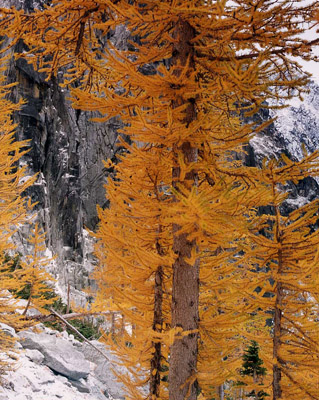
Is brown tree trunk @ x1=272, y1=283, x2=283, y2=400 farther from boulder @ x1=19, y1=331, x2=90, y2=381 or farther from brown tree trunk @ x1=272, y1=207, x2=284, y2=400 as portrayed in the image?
boulder @ x1=19, y1=331, x2=90, y2=381

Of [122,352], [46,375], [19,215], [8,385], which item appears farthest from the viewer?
[19,215]

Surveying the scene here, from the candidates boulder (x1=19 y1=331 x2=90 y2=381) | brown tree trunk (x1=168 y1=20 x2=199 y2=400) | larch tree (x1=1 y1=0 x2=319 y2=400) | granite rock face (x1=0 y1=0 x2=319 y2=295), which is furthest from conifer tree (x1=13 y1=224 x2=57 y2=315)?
granite rock face (x1=0 y1=0 x2=319 y2=295)

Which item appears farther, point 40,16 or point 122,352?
point 122,352

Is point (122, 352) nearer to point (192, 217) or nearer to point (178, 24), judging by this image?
point (192, 217)

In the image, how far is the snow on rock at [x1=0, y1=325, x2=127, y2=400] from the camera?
21.8 ft

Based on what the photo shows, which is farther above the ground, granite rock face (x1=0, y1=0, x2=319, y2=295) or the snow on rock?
granite rock face (x1=0, y1=0, x2=319, y2=295)

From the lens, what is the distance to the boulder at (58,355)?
8.38m

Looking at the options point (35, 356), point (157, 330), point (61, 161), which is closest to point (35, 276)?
point (35, 356)

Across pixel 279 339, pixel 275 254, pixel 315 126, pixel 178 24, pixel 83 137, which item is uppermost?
pixel 315 126

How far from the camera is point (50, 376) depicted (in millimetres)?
7641

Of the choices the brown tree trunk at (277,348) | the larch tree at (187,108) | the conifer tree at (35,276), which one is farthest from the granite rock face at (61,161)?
the larch tree at (187,108)

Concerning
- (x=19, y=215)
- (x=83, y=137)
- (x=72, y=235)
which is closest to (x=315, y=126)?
(x=83, y=137)

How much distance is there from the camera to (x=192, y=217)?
2586 millimetres

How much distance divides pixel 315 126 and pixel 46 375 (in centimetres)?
10150
